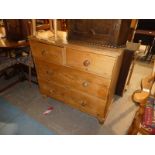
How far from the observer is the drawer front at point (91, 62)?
1.15 metres

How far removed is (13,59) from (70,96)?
1072 mm

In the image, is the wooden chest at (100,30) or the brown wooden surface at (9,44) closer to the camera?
the wooden chest at (100,30)

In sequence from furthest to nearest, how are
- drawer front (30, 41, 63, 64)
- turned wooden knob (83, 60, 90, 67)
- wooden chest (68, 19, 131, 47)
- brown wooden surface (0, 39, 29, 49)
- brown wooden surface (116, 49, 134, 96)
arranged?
brown wooden surface (0, 39, 29, 49)
brown wooden surface (116, 49, 134, 96)
drawer front (30, 41, 63, 64)
turned wooden knob (83, 60, 90, 67)
wooden chest (68, 19, 131, 47)

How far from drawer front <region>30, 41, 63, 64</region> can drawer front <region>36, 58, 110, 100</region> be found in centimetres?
8

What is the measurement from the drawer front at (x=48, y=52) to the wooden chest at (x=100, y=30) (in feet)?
0.68

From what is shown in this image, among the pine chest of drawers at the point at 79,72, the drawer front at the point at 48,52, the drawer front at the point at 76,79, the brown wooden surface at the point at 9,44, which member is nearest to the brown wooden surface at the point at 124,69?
the pine chest of drawers at the point at 79,72

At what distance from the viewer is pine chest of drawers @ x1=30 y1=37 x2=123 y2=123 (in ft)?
3.87

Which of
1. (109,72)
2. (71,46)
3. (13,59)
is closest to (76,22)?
(71,46)

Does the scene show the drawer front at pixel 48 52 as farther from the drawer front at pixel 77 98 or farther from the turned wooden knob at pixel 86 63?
the drawer front at pixel 77 98

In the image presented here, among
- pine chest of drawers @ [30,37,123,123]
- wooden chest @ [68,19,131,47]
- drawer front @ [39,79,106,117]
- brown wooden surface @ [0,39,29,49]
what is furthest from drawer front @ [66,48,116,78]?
brown wooden surface @ [0,39,29,49]

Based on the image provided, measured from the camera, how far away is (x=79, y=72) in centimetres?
138

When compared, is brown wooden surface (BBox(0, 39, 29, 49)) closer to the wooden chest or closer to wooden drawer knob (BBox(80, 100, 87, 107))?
the wooden chest
